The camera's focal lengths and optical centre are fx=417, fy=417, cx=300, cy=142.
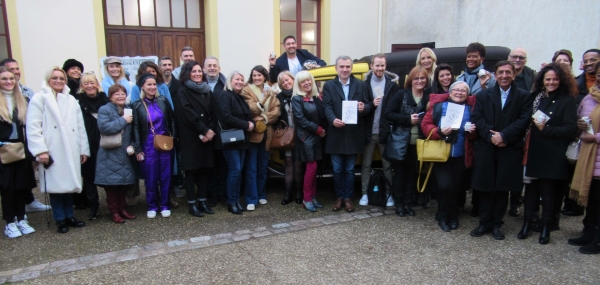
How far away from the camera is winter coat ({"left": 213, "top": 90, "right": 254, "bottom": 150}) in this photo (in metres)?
4.90

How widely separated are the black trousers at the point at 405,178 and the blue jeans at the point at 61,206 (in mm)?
3758

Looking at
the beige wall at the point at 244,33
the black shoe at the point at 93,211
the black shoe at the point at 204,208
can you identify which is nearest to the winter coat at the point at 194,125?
the black shoe at the point at 204,208

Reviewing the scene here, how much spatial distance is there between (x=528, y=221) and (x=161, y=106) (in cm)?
426

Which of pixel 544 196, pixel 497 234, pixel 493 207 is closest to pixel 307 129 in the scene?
pixel 493 207

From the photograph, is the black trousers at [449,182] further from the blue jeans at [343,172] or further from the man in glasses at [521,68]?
the man in glasses at [521,68]

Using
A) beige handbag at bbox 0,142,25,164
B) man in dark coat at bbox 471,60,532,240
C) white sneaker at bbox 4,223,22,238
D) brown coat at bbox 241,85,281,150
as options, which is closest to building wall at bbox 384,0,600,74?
man in dark coat at bbox 471,60,532,240

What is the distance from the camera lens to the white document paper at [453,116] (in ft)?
14.4

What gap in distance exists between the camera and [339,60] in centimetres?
507

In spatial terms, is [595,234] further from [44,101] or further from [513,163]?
[44,101]

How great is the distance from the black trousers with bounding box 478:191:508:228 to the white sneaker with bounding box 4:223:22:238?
496cm

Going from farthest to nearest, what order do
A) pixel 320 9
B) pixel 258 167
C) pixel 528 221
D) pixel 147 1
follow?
pixel 320 9 → pixel 147 1 → pixel 258 167 → pixel 528 221

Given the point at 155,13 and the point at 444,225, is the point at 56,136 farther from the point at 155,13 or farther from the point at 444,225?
the point at 155,13

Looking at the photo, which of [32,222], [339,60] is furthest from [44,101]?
[339,60]

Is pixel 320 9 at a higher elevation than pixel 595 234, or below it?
higher
